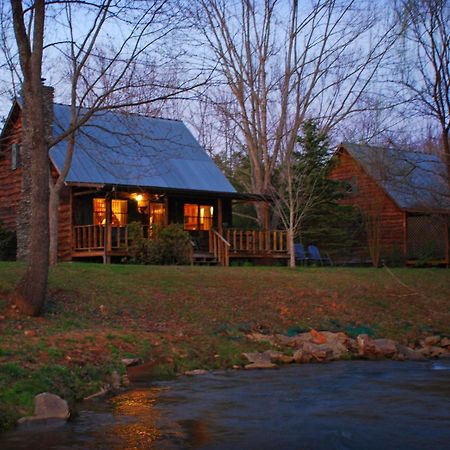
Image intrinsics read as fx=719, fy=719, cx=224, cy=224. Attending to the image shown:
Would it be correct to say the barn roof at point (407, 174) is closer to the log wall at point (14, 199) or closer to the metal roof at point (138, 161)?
the metal roof at point (138, 161)

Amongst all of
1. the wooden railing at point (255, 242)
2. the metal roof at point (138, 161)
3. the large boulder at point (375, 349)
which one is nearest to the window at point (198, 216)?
the metal roof at point (138, 161)

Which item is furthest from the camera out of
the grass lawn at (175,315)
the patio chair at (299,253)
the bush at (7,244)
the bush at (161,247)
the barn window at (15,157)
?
the patio chair at (299,253)

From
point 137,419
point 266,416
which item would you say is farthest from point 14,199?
point 266,416

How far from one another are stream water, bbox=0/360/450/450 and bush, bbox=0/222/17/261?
51.6ft

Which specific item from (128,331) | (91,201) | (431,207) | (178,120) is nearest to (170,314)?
(128,331)

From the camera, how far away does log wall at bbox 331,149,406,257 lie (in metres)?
31.9

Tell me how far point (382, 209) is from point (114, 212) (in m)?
12.9

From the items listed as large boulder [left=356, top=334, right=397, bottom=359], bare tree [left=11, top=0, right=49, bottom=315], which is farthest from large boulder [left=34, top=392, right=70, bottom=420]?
large boulder [left=356, top=334, right=397, bottom=359]

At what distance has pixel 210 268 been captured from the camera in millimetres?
21219

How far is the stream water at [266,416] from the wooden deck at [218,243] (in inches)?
469

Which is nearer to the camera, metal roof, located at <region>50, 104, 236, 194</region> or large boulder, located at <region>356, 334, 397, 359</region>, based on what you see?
large boulder, located at <region>356, 334, 397, 359</region>

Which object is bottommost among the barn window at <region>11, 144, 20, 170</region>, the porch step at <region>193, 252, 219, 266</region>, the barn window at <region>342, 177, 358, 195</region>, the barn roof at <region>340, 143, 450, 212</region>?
the porch step at <region>193, 252, 219, 266</region>

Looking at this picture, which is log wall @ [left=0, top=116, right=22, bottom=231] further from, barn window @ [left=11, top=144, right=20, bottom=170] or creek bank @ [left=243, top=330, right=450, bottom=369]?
creek bank @ [left=243, top=330, right=450, bottom=369]

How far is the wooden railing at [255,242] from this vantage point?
26.2 m
